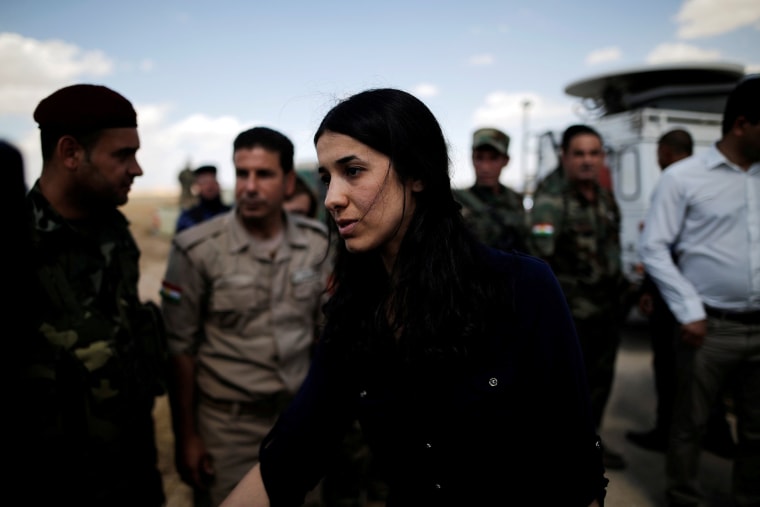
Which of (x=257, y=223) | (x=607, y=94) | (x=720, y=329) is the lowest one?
(x=720, y=329)

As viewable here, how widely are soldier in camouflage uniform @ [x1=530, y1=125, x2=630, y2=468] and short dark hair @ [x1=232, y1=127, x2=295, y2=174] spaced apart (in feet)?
5.92

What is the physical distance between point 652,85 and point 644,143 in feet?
7.19

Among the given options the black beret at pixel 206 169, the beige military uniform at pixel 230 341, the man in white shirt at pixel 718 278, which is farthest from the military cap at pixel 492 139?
the black beret at pixel 206 169

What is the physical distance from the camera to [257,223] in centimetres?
254

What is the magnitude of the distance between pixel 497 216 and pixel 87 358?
120 inches

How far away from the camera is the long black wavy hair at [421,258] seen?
117 centimetres

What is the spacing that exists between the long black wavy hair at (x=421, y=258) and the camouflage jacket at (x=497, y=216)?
8.08 ft

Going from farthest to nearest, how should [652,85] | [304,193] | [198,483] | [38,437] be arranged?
1. [652,85]
2. [304,193]
3. [198,483]
4. [38,437]

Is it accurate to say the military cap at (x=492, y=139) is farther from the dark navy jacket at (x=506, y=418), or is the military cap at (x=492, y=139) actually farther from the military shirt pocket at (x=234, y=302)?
the dark navy jacket at (x=506, y=418)

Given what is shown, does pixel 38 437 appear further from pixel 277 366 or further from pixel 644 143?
pixel 644 143

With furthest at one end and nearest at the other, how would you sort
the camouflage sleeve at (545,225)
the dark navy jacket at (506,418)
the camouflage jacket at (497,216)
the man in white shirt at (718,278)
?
the camouflage jacket at (497,216)
the camouflage sleeve at (545,225)
the man in white shirt at (718,278)
the dark navy jacket at (506,418)

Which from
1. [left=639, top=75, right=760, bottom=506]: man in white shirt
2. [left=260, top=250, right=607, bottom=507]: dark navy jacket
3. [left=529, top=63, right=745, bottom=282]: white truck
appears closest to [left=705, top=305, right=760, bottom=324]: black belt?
[left=639, top=75, right=760, bottom=506]: man in white shirt

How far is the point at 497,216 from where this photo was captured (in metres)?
3.96

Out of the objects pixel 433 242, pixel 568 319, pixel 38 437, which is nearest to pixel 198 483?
pixel 38 437
